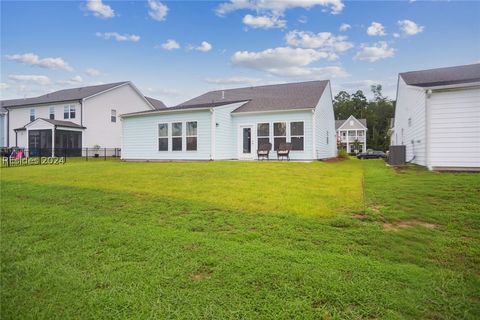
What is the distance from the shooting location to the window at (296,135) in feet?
53.4

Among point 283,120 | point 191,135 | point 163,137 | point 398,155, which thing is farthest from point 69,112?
point 398,155

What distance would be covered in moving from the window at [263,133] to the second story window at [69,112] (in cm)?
1969

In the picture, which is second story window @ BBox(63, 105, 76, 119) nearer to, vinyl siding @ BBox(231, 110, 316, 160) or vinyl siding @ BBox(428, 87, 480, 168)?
vinyl siding @ BBox(231, 110, 316, 160)

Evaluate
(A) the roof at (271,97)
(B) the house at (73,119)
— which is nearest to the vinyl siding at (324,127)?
(A) the roof at (271,97)

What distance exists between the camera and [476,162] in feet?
32.4

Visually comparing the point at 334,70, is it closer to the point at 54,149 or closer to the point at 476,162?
the point at 476,162

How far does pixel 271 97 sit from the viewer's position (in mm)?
19531

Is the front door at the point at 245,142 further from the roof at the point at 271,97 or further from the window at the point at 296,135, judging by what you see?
the window at the point at 296,135

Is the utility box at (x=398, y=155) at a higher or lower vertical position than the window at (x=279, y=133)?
lower

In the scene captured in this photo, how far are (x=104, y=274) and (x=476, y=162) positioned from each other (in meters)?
11.6

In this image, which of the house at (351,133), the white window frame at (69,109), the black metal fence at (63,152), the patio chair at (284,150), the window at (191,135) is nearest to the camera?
the patio chair at (284,150)

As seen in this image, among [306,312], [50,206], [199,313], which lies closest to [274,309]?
[306,312]

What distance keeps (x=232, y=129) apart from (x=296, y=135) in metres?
3.87

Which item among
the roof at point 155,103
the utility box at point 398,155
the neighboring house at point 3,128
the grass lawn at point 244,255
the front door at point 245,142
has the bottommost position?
the grass lawn at point 244,255
